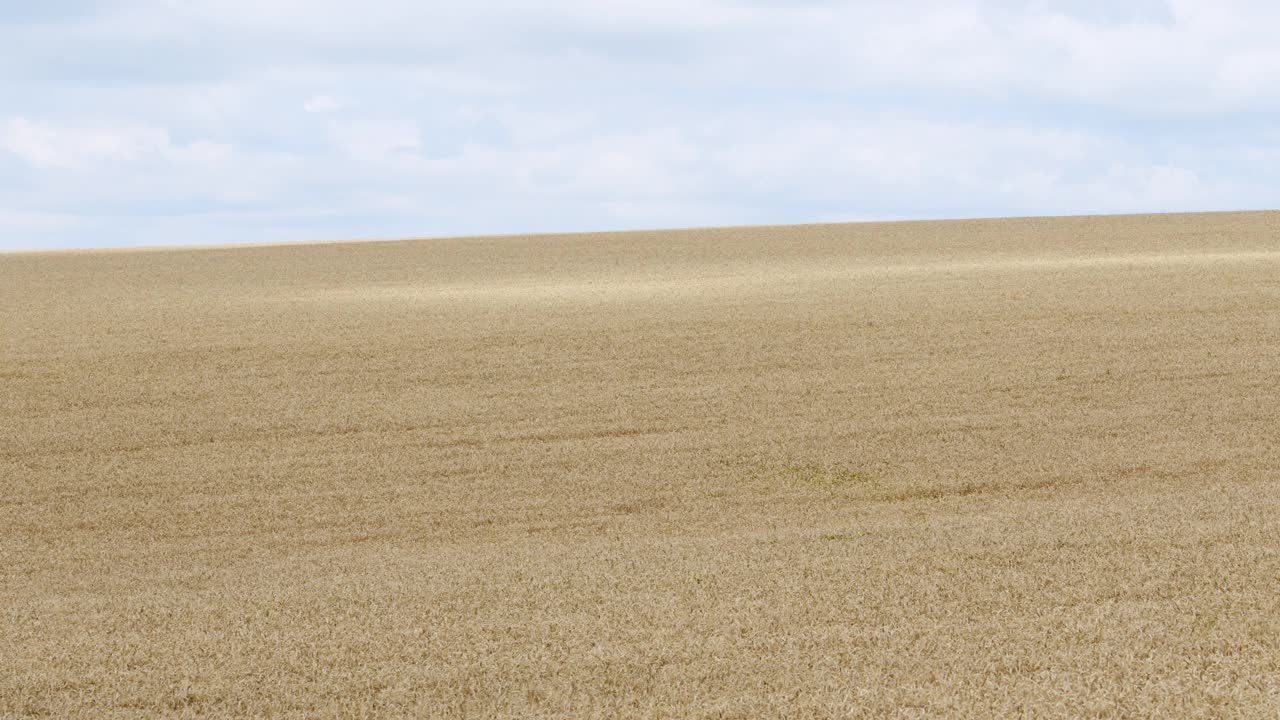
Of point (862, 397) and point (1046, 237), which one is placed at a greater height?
point (1046, 237)

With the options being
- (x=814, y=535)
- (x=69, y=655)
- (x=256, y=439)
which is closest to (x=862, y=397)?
Answer: (x=814, y=535)

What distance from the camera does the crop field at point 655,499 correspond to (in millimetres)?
5676

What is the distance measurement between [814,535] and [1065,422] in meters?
5.01

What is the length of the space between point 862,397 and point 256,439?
6.47 meters

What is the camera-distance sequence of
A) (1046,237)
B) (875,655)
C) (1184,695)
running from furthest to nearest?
(1046,237)
(875,655)
(1184,695)

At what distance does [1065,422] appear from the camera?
41.7ft

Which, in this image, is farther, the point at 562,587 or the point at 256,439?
the point at 256,439

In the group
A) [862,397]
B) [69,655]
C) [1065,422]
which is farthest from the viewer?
[862,397]

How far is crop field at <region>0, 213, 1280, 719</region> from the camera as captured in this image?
18.6 ft

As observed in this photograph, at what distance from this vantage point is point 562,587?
7.22 meters

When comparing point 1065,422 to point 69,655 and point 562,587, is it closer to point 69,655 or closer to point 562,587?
point 562,587

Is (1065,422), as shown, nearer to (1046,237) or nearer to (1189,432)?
(1189,432)

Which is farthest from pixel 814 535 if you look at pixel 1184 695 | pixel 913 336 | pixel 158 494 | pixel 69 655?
pixel 913 336

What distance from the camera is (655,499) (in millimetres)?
10445
